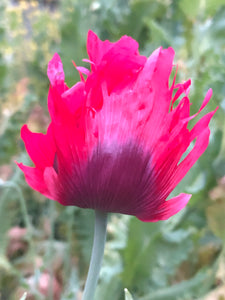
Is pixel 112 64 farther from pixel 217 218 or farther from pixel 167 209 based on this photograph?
pixel 217 218

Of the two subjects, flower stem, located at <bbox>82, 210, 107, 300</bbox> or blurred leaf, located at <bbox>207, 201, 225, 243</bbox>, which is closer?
flower stem, located at <bbox>82, 210, 107, 300</bbox>

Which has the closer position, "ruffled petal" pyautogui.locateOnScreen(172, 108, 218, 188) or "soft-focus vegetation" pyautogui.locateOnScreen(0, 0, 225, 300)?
"ruffled petal" pyautogui.locateOnScreen(172, 108, 218, 188)

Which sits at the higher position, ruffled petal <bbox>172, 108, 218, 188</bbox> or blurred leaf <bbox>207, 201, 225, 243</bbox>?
ruffled petal <bbox>172, 108, 218, 188</bbox>

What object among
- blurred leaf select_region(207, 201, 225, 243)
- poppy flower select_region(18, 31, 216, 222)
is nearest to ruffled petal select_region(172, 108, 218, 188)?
poppy flower select_region(18, 31, 216, 222)

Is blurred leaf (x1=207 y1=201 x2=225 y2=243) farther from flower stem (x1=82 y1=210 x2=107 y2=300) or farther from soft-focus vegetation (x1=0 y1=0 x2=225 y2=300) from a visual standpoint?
flower stem (x1=82 y1=210 x2=107 y2=300)

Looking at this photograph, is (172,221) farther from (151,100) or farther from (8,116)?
(8,116)

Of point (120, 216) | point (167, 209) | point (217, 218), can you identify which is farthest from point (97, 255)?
point (120, 216)

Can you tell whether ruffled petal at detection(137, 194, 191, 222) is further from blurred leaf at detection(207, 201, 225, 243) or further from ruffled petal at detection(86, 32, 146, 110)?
blurred leaf at detection(207, 201, 225, 243)

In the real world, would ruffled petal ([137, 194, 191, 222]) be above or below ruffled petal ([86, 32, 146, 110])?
below
